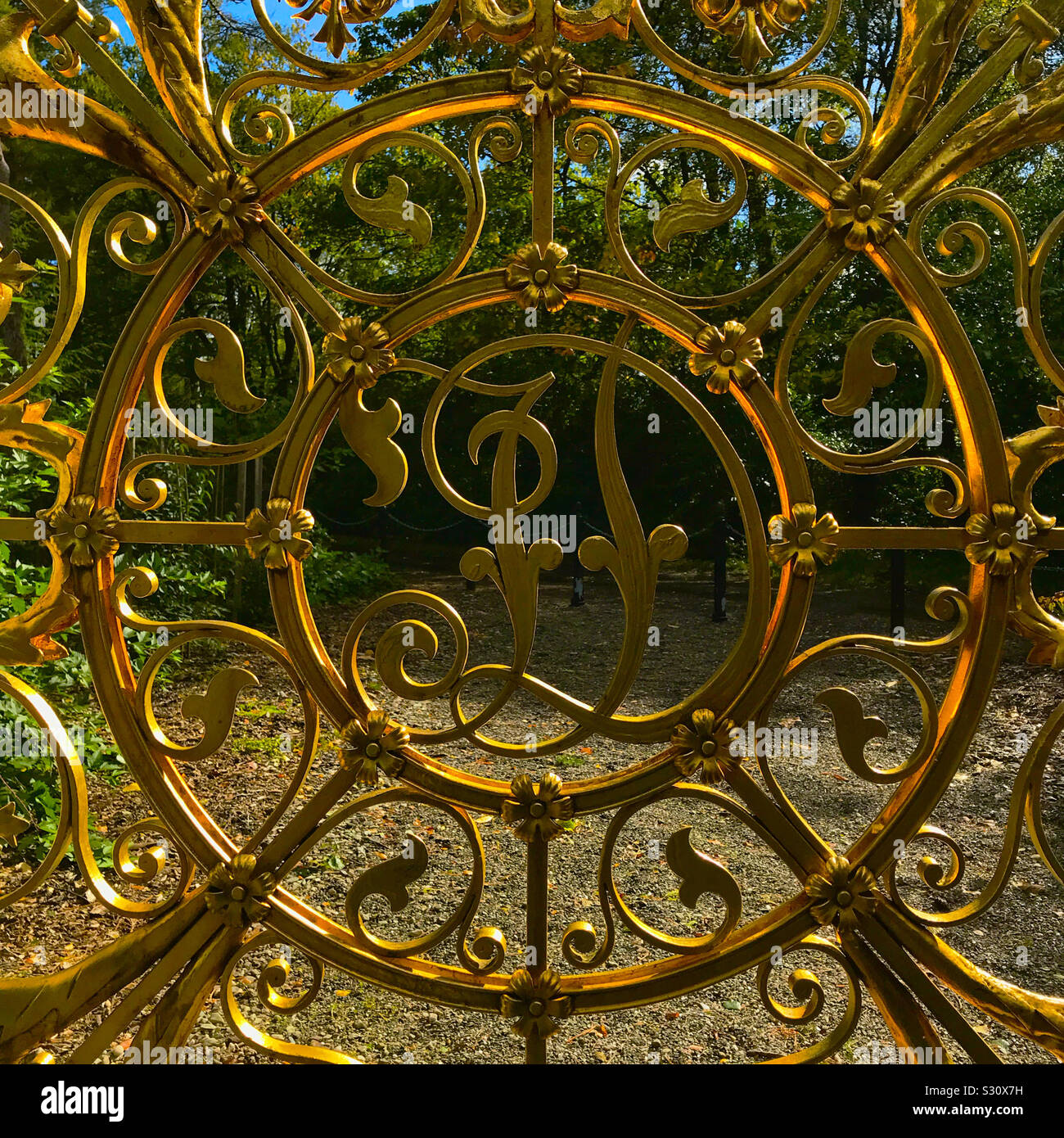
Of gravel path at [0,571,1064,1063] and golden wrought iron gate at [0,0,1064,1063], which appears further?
gravel path at [0,571,1064,1063]

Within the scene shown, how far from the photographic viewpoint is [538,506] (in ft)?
4.25

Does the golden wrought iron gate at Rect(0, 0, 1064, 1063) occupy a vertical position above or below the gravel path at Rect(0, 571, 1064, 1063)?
above

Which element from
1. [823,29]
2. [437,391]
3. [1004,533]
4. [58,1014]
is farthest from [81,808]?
[823,29]

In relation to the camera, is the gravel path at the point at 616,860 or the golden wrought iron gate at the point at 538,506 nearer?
the golden wrought iron gate at the point at 538,506

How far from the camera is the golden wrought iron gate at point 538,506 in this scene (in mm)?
1239

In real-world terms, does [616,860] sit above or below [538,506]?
below

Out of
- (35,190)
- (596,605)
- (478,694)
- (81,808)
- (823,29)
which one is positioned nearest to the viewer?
(823,29)

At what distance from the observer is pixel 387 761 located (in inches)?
50.9

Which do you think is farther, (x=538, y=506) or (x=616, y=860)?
(x=616, y=860)

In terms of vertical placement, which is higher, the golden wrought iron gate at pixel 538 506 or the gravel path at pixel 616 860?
the golden wrought iron gate at pixel 538 506

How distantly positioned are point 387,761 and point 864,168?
1.18m

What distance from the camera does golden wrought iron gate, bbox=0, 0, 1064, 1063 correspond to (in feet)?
4.07

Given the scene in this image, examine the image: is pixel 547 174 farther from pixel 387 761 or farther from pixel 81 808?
pixel 81 808

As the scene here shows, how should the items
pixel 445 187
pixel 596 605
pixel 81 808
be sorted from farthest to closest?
1. pixel 596 605
2. pixel 445 187
3. pixel 81 808
